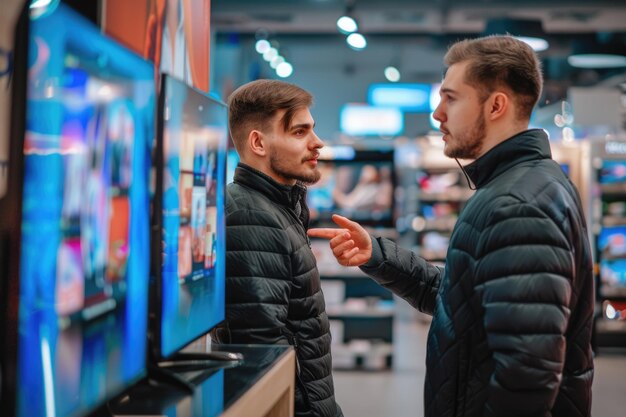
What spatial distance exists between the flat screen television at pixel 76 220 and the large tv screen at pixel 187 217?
37mm

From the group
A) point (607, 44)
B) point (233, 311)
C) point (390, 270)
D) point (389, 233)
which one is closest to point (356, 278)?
point (389, 233)

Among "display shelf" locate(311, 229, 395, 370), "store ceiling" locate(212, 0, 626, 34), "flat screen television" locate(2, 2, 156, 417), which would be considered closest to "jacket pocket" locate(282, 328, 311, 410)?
"flat screen television" locate(2, 2, 156, 417)

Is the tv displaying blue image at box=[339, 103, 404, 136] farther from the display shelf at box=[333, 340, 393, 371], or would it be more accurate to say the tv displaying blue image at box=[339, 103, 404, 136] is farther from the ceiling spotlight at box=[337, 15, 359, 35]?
the display shelf at box=[333, 340, 393, 371]

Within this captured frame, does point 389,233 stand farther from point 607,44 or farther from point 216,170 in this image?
point 607,44

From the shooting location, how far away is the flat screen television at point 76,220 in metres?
0.92

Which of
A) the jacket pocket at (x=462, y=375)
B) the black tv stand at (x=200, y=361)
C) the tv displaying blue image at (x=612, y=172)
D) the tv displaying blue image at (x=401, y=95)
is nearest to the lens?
the black tv stand at (x=200, y=361)

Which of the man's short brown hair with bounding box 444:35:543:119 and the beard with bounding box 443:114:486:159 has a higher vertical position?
the man's short brown hair with bounding box 444:35:543:119

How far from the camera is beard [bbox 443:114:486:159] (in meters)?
2.19

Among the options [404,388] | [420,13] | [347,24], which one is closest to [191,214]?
[404,388]

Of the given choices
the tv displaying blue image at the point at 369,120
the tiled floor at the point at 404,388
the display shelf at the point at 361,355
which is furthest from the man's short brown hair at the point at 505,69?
the tv displaying blue image at the point at 369,120

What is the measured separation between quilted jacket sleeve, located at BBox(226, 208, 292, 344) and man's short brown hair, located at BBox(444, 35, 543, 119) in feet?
2.36

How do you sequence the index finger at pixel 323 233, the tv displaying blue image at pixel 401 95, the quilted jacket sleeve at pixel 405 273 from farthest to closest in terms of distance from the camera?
the tv displaying blue image at pixel 401 95
the quilted jacket sleeve at pixel 405 273
the index finger at pixel 323 233

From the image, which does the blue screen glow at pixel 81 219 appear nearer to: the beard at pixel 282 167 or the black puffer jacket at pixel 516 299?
the black puffer jacket at pixel 516 299

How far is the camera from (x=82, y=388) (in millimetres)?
1106
